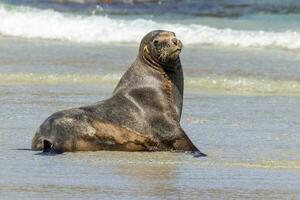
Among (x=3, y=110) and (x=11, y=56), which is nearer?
(x=3, y=110)

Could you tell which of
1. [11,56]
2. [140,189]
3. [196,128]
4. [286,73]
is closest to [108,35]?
[11,56]

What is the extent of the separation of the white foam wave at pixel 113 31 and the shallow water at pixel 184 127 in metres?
1.04

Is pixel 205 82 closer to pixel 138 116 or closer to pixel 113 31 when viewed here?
pixel 138 116

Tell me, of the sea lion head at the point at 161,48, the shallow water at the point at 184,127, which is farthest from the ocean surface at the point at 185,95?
the sea lion head at the point at 161,48

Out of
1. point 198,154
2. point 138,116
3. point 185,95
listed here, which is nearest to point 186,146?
point 198,154

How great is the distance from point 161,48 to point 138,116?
64cm

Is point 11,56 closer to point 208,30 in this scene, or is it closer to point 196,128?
point 208,30

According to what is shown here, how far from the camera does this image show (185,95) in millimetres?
11703

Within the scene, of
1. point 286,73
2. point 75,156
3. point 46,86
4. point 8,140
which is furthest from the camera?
point 286,73

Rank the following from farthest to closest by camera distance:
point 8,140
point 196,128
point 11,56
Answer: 1. point 11,56
2. point 196,128
3. point 8,140

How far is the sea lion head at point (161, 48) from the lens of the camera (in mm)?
8852

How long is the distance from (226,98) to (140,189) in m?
4.78

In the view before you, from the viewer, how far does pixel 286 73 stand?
13359 mm

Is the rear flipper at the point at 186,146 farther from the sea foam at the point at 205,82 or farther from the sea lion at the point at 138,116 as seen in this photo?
→ the sea foam at the point at 205,82
